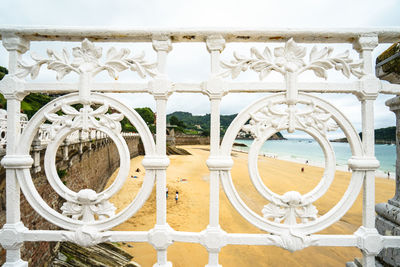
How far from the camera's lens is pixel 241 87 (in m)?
1.84

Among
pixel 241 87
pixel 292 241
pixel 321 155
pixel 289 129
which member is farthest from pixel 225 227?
pixel 321 155

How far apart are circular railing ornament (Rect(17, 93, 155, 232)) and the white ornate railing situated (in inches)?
0.4

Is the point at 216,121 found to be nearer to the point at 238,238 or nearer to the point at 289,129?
the point at 289,129

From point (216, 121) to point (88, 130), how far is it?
1.35 m

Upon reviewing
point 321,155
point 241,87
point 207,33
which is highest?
point 207,33

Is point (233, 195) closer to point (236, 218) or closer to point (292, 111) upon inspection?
point (292, 111)

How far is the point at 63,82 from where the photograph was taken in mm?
1895

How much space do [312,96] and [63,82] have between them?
263 cm

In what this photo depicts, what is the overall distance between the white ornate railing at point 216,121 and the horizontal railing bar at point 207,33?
0.04 feet

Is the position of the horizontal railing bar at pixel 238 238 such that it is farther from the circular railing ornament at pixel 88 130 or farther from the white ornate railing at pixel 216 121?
the circular railing ornament at pixel 88 130

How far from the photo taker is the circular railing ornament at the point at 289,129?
71.4 inches

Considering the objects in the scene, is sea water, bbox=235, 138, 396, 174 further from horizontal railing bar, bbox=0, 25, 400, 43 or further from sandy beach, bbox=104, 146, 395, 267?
horizontal railing bar, bbox=0, 25, 400, 43

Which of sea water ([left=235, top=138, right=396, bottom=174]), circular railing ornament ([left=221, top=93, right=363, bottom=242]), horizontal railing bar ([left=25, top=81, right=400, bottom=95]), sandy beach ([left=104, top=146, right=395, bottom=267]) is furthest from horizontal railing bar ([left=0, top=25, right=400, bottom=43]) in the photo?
sea water ([left=235, top=138, right=396, bottom=174])

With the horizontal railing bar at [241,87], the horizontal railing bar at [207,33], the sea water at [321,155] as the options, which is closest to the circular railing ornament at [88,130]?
the horizontal railing bar at [241,87]
